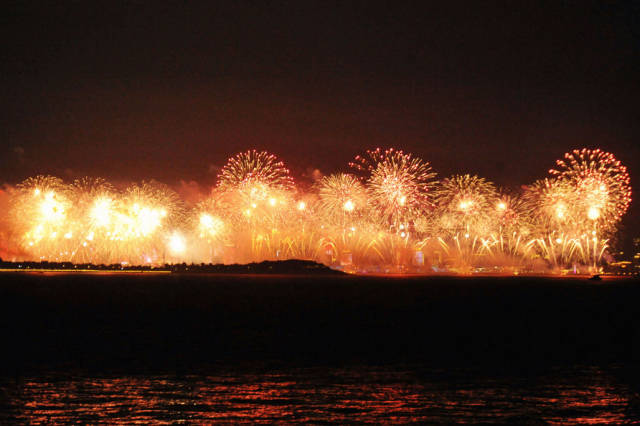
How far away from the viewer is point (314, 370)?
29547 mm

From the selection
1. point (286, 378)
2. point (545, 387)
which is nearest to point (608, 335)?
point (545, 387)

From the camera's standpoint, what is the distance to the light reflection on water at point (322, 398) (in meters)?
19.8

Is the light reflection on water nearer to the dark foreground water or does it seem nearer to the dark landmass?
the dark foreground water

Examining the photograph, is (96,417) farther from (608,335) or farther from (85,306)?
(85,306)

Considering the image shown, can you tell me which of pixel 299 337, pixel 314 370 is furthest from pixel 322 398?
pixel 299 337

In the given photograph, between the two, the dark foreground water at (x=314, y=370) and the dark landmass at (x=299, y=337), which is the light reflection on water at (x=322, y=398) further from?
the dark landmass at (x=299, y=337)

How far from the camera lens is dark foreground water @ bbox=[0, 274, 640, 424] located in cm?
2050

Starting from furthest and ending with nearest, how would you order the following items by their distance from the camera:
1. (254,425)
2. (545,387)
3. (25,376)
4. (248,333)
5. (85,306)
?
(85,306)
(248,333)
(25,376)
(545,387)
(254,425)

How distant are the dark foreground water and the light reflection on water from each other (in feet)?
0.20

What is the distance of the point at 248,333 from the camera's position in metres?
46.8

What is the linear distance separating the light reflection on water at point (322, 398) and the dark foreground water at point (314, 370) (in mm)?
62

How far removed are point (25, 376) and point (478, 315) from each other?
48677mm

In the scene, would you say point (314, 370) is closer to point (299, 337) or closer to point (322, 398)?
point (322, 398)

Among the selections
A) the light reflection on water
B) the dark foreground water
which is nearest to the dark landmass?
the dark foreground water
